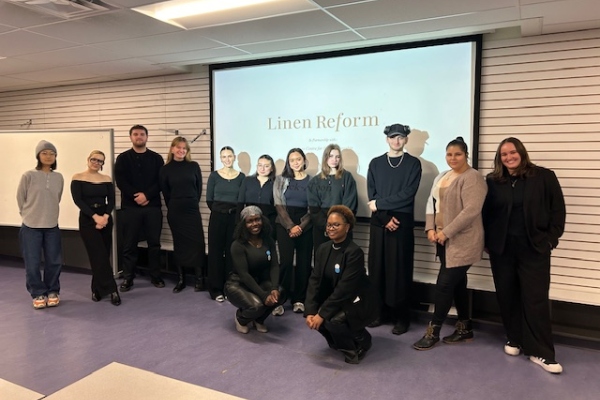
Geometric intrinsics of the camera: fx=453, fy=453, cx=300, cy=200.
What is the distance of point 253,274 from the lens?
13.1ft

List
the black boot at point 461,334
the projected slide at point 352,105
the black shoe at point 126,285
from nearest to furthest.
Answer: the black boot at point 461,334, the projected slide at point 352,105, the black shoe at point 126,285

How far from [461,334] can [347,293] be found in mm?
1187

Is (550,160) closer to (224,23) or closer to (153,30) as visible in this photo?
(224,23)

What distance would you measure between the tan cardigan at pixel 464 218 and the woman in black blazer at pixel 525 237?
116 mm

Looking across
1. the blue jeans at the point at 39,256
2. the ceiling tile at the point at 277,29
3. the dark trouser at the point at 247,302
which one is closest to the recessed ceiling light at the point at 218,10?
the ceiling tile at the point at 277,29

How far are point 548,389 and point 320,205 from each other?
2.30 m

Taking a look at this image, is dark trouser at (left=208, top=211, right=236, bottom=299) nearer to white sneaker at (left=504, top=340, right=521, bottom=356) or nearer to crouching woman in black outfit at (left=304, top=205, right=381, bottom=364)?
crouching woman in black outfit at (left=304, top=205, right=381, bottom=364)

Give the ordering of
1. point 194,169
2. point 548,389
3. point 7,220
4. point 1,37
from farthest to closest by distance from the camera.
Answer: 1. point 7,220
2. point 194,169
3. point 1,37
4. point 548,389

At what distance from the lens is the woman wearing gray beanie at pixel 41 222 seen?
445 centimetres

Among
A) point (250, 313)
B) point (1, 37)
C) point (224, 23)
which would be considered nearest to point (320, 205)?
point (250, 313)

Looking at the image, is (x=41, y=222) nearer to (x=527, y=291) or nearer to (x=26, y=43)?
(x=26, y=43)

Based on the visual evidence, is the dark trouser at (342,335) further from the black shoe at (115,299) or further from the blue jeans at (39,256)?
the blue jeans at (39,256)

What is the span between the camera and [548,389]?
9.77ft

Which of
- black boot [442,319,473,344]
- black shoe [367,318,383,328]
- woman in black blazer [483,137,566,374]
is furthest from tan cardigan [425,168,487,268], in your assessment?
black shoe [367,318,383,328]
